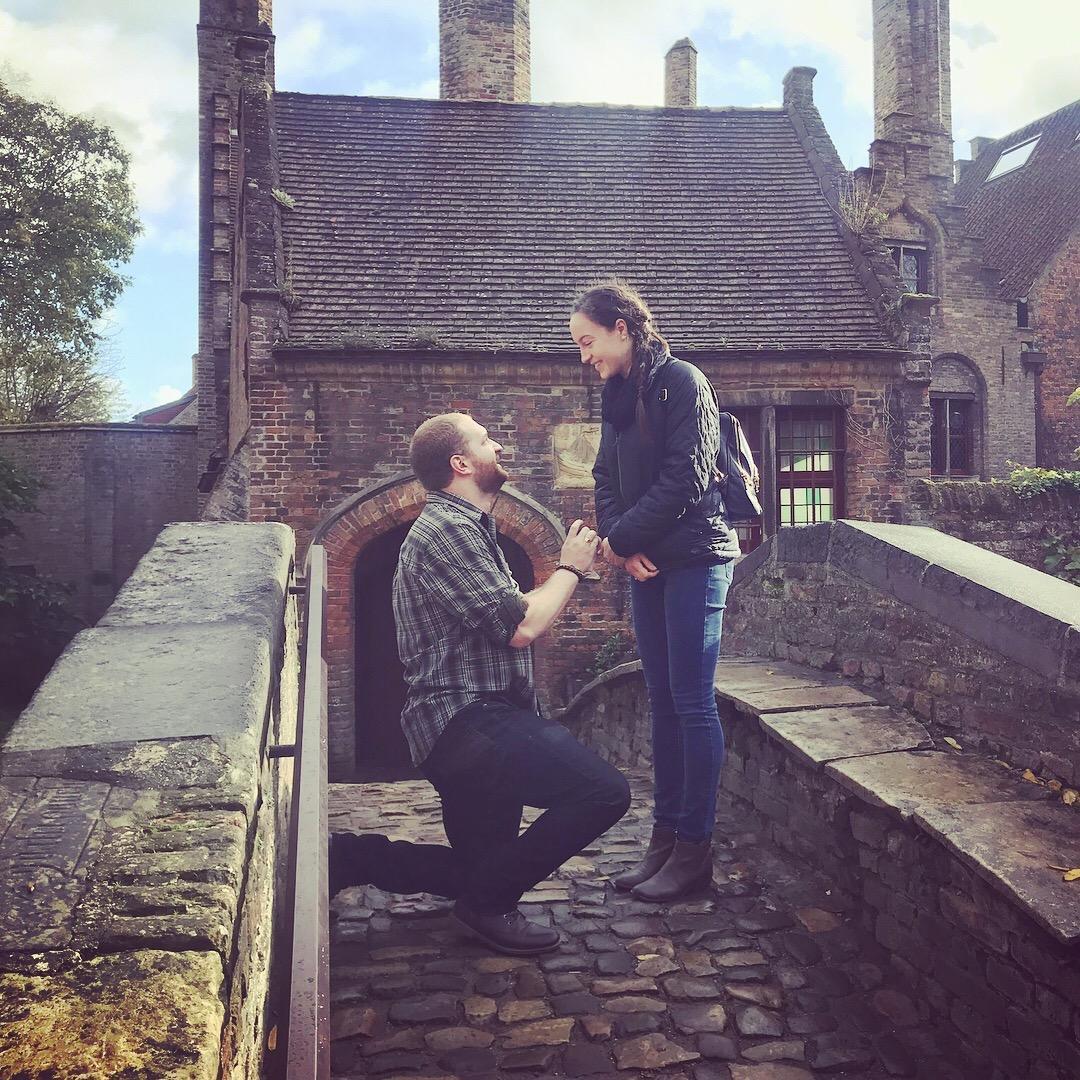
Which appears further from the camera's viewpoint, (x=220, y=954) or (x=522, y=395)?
(x=522, y=395)

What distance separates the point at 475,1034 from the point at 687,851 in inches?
42.2

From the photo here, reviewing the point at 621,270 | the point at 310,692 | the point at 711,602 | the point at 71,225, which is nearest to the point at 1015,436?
the point at 621,270

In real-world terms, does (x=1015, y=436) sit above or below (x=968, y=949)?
above

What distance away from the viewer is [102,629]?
258 cm

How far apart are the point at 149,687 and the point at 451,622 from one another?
1.07 metres

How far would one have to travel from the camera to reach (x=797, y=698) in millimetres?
4258

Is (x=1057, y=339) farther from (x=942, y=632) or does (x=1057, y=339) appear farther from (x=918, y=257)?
(x=942, y=632)

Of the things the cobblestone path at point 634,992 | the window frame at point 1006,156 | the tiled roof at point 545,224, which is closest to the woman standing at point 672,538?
the cobblestone path at point 634,992

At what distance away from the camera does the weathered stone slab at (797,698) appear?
13.5ft

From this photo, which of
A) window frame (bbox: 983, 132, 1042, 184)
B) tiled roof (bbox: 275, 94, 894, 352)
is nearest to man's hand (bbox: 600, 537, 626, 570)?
tiled roof (bbox: 275, 94, 894, 352)

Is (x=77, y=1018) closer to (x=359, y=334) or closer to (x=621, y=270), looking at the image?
(x=359, y=334)

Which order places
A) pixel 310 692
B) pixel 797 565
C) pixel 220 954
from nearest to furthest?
pixel 220 954 → pixel 310 692 → pixel 797 565

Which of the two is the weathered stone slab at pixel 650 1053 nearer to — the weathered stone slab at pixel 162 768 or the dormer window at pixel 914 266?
the weathered stone slab at pixel 162 768

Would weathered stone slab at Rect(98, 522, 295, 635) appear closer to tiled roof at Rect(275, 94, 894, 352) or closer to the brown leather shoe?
the brown leather shoe
